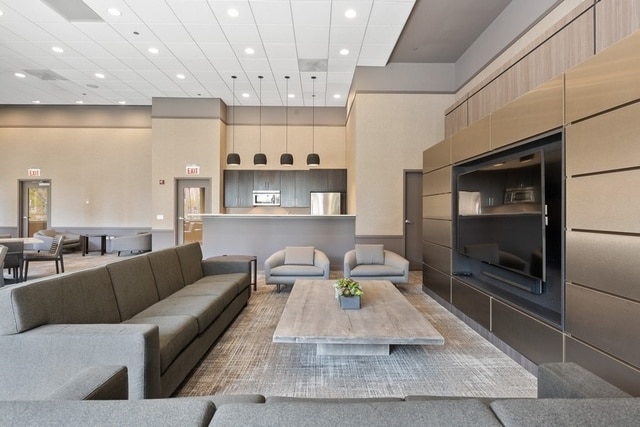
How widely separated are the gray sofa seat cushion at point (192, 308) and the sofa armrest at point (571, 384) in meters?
2.38

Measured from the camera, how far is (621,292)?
1.83 m

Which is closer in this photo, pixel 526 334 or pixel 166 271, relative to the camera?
pixel 526 334

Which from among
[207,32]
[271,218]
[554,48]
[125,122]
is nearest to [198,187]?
[271,218]

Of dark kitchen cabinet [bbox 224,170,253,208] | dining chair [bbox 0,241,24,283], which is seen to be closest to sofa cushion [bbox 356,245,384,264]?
dark kitchen cabinet [bbox 224,170,253,208]

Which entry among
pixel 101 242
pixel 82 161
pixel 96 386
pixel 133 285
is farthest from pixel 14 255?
pixel 96 386

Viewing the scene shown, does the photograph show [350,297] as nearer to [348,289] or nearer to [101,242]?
[348,289]

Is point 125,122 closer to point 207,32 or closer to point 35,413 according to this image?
point 207,32

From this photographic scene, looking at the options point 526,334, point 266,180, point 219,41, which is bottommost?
point 526,334

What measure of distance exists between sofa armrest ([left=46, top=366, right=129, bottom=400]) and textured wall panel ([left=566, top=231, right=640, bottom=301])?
2.67 meters

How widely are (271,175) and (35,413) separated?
814cm

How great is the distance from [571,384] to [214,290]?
3.08 meters

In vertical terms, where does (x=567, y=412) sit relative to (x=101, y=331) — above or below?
above

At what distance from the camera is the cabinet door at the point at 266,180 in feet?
28.5

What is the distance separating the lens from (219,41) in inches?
213
